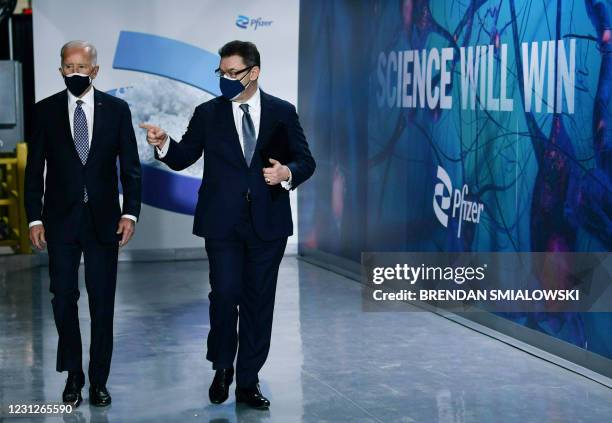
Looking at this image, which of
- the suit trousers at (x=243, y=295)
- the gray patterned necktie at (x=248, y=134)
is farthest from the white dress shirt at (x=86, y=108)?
the gray patterned necktie at (x=248, y=134)

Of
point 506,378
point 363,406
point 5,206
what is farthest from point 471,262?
point 5,206

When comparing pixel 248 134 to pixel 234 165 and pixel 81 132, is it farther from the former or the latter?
pixel 81 132

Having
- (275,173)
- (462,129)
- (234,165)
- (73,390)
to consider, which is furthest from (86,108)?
(462,129)

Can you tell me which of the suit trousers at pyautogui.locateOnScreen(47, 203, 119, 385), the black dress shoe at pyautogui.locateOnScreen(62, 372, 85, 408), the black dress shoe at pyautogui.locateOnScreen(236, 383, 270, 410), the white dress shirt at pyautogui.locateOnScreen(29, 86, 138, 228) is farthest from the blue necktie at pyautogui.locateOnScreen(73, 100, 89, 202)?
the black dress shoe at pyautogui.locateOnScreen(236, 383, 270, 410)

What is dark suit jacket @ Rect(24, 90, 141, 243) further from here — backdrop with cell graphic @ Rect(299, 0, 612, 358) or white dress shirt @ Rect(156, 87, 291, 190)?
backdrop with cell graphic @ Rect(299, 0, 612, 358)

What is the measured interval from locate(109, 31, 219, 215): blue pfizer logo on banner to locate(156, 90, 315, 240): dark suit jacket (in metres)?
4.73

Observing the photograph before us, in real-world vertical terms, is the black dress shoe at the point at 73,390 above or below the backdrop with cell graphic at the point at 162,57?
below

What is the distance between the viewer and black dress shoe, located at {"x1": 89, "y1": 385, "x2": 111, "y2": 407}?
212 inches

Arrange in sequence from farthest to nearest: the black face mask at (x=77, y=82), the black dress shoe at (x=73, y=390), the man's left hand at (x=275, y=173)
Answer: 1. the black dress shoe at (x=73, y=390)
2. the black face mask at (x=77, y=82)
3. the man's left hand at (x=275, y=173)

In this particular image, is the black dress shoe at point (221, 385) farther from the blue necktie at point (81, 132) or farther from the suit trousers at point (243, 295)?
the blue necktie at point (81, 132)

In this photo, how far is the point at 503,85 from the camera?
6.91 metres

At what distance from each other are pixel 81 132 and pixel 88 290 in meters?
0.72

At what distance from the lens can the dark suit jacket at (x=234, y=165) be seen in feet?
17.0

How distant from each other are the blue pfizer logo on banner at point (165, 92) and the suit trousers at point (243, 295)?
4767 millimetres
